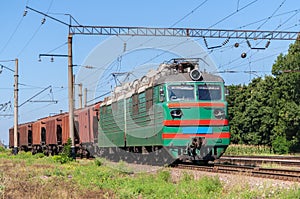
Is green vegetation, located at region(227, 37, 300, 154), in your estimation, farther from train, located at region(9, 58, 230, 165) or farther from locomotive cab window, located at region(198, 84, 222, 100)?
locomotive cab window, located at region(198, 84, 222, 100)

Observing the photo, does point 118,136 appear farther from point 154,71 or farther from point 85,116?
point 85,116

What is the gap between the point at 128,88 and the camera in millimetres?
27703

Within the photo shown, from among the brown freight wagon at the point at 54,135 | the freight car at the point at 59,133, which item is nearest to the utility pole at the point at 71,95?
the freight car at the point at 59,133

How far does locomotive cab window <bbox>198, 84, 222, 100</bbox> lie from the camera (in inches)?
860

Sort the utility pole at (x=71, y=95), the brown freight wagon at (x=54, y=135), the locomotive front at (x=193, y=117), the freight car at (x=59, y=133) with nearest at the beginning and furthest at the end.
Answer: the locomotive front at (x=193, y=117)
the utility pole at (x=71, y=95)
the freight car at (x=59, y=133)
the brown freight wagon at (x=54, y=135)

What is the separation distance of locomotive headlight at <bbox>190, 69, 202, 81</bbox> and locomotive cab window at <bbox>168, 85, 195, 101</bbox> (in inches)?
15.4

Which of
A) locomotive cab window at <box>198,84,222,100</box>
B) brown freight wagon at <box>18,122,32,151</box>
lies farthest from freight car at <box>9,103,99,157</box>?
locomotive cab window at <box>198,84,222,100</box>

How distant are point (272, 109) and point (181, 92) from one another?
3922cm

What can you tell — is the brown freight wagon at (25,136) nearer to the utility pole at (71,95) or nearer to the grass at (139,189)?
the utility pole at (71,95)

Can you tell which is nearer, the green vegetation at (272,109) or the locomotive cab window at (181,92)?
the locomotive cab window at (181,92)

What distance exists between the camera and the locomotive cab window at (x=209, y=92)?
21844mm

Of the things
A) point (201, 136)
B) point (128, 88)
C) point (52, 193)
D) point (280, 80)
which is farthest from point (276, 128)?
point (52, 193)

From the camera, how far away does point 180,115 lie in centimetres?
2114

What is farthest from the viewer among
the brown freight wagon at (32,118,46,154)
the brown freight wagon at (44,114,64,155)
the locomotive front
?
the brown freight wagon at (32,118,46,154)
